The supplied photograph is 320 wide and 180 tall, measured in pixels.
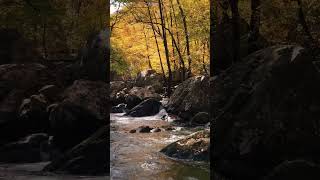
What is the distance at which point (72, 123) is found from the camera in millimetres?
5691

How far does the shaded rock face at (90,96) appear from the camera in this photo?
5.65m

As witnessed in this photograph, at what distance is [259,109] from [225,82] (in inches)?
45.7

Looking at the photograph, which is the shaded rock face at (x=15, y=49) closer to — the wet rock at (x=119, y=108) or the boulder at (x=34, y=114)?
the boulder at (x=34, y=114)

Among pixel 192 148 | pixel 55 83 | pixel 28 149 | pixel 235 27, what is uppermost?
pixel 235 27

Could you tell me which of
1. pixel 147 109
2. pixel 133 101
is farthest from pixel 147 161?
pixel 133 101

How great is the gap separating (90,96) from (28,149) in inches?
42.0

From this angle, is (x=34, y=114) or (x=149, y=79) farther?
(x=149, y=79)

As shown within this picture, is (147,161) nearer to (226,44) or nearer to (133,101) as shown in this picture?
(226,44)

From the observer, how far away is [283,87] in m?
5.21

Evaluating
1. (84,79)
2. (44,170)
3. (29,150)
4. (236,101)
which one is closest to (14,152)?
(29,150)

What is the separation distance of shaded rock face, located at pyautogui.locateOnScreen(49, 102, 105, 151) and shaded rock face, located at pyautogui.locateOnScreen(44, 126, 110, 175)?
210 mm

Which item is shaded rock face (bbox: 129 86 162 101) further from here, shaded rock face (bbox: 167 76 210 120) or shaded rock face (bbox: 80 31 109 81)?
shaded rock face (bbox: 80 31 109 81)

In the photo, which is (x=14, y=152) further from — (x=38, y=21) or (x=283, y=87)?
(x=283, y=87)

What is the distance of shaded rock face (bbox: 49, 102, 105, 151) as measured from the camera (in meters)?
5.56
